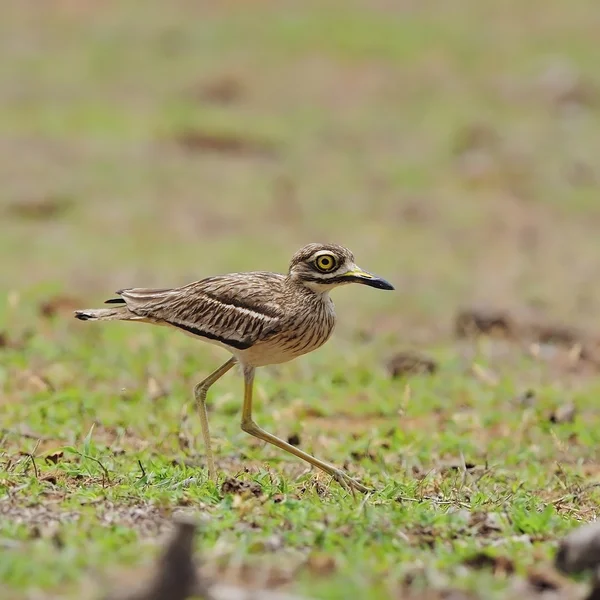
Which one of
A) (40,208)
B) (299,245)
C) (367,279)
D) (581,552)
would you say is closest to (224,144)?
(40,208)

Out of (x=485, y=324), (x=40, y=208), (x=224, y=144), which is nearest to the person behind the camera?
(x=485, y=324)

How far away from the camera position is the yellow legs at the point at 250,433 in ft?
17.0

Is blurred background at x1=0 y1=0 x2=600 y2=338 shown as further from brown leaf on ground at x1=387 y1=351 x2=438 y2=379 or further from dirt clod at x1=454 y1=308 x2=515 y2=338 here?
brown leaf on ground at x1=387 y1=351 x2=438 y2=379

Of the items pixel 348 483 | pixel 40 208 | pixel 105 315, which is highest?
pixel 105 315

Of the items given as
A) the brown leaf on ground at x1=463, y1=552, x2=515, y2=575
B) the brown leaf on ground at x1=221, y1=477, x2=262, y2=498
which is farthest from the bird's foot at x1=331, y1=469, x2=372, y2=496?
the brown leaf on ground at x1=463, y1=552, x2=515, y2=575

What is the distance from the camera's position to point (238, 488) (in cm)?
479

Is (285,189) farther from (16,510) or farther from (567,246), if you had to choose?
(16,510)

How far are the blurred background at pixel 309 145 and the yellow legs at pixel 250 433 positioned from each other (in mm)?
4371

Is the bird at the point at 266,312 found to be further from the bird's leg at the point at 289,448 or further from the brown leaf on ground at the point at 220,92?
the brown leaf on ground at the point at 220,92

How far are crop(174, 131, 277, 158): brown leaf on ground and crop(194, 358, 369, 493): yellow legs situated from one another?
35.0ft

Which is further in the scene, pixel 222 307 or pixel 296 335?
pixel 222 307

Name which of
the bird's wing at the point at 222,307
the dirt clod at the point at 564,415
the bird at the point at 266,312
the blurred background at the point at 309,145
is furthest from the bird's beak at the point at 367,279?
the blurred background at the point at 309,145

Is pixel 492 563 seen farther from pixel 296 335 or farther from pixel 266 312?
pixel 266 312

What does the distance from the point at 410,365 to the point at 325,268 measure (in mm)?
2991
